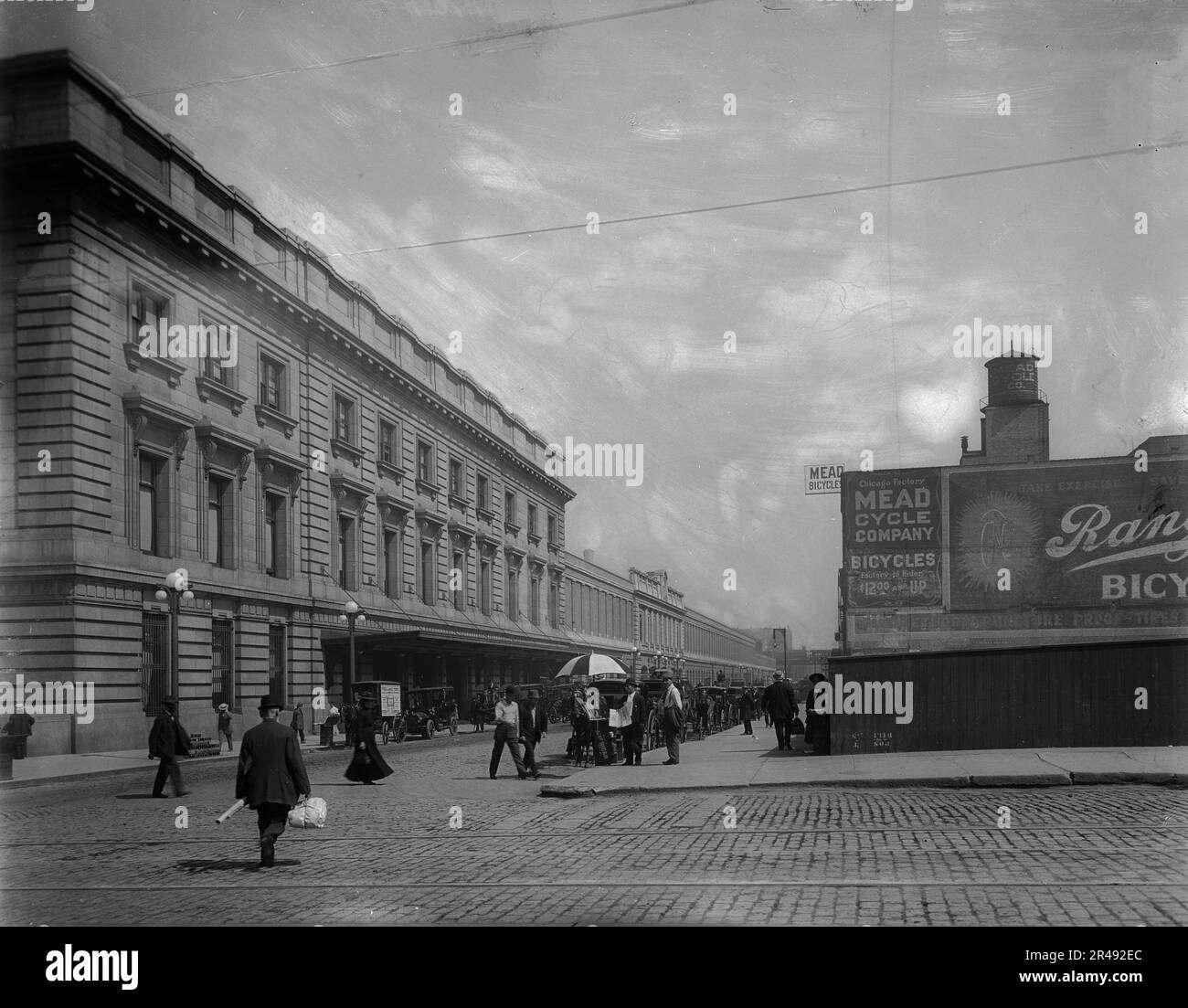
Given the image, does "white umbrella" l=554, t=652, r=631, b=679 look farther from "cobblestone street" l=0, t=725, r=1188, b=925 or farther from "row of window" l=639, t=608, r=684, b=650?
"row of window" l=639, t=608, r=684, b=650

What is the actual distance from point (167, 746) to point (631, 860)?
906cm

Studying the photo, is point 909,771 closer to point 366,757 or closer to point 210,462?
point 366,757

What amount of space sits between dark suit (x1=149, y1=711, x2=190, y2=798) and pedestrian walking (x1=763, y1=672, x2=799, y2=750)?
11706 millimetres

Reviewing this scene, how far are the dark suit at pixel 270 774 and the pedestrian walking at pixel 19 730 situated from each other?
40.2 ft

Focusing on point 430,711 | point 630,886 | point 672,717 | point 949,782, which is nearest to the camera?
point 630,886

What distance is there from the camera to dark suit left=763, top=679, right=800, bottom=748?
24.1 metres

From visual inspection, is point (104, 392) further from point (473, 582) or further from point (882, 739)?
point (882, 739)

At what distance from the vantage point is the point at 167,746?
17.2m

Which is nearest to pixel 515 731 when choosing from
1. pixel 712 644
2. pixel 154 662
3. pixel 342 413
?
pixel 342 413

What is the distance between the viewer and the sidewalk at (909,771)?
16234mm

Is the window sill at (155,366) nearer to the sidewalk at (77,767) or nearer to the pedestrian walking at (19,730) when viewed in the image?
the pedestrian walking at (19,730)

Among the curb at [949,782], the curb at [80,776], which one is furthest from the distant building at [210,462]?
the curb at [949,782]

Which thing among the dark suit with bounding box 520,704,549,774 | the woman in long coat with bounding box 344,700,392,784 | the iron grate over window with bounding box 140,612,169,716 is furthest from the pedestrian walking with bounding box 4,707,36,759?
the dark suit with bounding box 520,704,549,774
